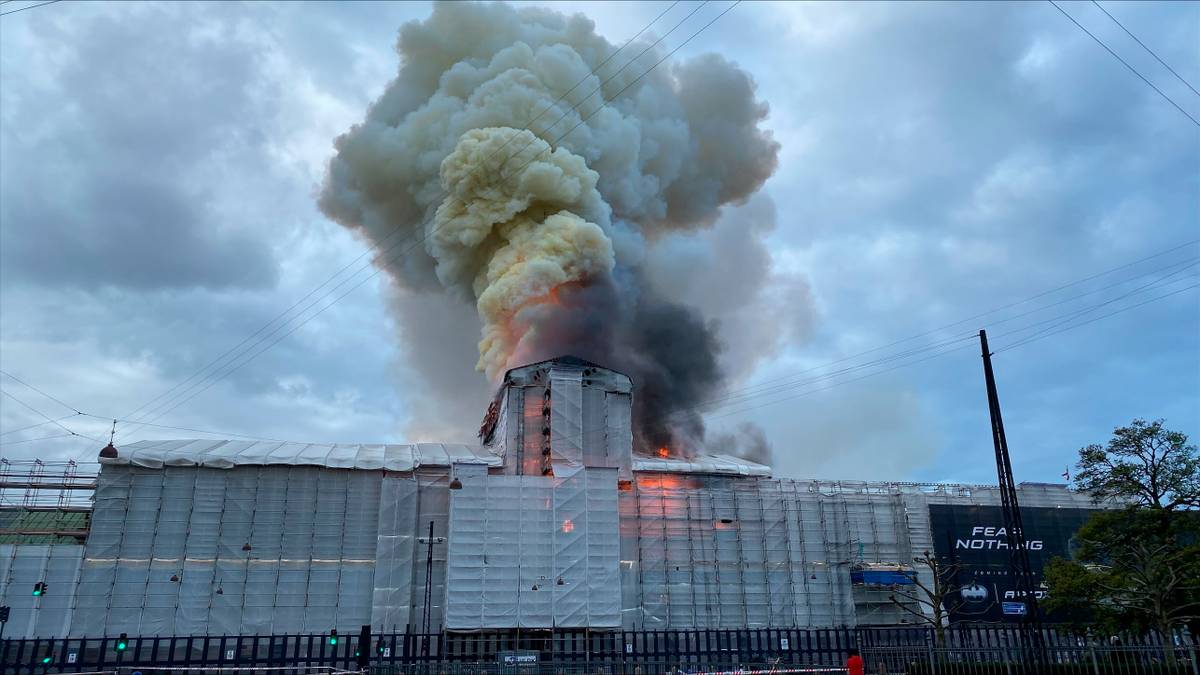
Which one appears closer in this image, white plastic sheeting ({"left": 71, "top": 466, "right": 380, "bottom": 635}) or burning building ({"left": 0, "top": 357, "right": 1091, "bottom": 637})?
white plastic sheeting ({"left": 71, "top": 466, "right": 380, "bottom": 635})

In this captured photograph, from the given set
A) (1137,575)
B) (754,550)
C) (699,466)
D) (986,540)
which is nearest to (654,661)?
(1137,575)

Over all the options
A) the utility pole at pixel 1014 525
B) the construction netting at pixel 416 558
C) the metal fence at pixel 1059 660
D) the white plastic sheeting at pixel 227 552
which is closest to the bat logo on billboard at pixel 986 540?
the construction netting at pixel 416 558

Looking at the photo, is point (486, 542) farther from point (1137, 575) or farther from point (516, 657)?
point (1137, 575)

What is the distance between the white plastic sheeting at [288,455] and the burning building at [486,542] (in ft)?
0.42

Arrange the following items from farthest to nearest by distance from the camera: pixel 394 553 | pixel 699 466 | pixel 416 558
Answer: pixel 699 466, pixel 416 558, pixel 394 553

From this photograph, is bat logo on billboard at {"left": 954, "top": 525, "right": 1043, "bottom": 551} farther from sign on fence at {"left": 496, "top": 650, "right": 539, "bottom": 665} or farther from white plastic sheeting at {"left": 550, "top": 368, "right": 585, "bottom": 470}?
sign on fence at {"left": 496, "top": 650, "right": 539, "bottom": 665}

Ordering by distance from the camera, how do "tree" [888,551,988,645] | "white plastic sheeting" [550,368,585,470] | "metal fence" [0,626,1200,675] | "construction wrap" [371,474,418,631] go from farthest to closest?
"tree" [888,551,988,645], "white plastic sheeting" [550,368,585,470], "construction wrap" [371,474,418,631], "metal fence" [0,626,1200,675]

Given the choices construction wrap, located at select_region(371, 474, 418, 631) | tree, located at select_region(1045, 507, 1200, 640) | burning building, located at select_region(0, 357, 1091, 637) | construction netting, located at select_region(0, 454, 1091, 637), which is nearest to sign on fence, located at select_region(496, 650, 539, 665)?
burning building, located at select_region(0, 357, 1091, 637)

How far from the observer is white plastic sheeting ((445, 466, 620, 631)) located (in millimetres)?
37656

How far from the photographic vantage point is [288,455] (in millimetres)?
41000

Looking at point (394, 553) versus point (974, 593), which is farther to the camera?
point (974, 593)

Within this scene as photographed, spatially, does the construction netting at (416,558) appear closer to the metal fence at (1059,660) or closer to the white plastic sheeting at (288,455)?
the white plastic sheeting at (288,455)

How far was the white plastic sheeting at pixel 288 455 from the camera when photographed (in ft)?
128

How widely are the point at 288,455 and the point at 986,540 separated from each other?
125 ft
